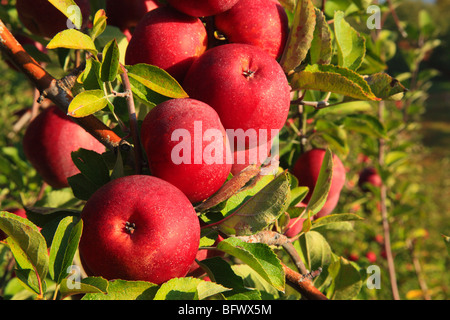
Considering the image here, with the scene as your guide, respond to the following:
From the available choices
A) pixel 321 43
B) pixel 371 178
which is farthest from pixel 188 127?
pixel 371 178

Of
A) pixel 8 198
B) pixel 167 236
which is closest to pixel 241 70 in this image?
pixel 167 236

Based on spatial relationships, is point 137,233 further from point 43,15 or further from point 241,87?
point 43,15

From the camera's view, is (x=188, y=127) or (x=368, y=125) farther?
(x=368, y=125)

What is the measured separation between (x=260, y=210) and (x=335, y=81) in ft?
0.88

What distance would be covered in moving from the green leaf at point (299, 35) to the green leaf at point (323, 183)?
8.0 inches

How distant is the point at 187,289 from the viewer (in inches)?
24.5

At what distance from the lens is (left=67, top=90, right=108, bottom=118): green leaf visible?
0.63m

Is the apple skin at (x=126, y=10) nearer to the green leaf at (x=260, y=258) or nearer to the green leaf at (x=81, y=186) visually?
the green leaf at (x=81, y=186)

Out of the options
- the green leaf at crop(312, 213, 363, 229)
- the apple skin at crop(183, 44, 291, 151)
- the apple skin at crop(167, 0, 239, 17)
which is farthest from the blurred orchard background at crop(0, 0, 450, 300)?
the apple skin at crop(167, 0, 239, 17)

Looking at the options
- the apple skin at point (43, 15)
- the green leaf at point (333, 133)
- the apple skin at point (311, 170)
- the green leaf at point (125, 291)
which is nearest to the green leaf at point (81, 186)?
the green leaf at point (125, 291)

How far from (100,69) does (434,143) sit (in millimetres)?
10941

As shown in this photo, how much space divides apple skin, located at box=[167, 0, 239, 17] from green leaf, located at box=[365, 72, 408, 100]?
1.01 ft

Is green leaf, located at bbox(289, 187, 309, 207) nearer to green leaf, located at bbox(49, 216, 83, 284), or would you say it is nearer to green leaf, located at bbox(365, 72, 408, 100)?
green leaf, located at bbox(365, 72, 408, 100)

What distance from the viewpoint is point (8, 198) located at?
189 cm
